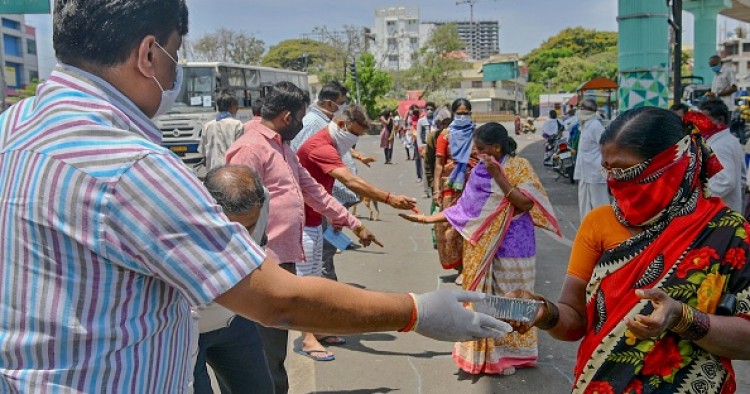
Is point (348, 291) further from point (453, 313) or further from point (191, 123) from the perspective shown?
point (191, 123)

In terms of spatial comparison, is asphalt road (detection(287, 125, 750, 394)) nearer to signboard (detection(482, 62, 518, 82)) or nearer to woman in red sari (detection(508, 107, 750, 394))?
woman in red sari (detection(508, 107, 750, 394))

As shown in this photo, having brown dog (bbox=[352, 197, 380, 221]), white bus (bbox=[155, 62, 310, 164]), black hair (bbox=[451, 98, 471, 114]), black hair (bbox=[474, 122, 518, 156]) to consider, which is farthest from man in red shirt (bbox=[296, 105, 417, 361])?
white bus (bbox=[155, 62, 310, 164])

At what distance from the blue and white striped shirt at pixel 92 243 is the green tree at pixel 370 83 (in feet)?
147

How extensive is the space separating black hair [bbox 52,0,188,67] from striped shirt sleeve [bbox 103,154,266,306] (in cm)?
28

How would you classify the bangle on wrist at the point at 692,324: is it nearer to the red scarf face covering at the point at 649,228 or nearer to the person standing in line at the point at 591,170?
the red scarf face covering at the point at 649,228

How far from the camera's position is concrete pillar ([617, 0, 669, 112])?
9758 mm

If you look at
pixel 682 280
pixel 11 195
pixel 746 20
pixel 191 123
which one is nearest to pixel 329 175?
pixel 682 280

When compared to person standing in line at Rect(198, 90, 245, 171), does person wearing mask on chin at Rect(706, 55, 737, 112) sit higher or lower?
higher

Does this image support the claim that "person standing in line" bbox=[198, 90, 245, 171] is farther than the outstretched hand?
Yes

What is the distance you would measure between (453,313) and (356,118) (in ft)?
12.6

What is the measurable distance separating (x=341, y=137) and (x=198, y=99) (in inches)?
600

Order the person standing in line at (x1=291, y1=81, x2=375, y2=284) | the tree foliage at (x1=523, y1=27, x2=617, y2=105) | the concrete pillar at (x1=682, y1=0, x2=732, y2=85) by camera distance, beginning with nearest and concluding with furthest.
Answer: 1. the person standing in line at (x1=291, y1=81, x2=375, y2=284)
2. the concrete pillar at (x1=682, y1=0, x2=732, y2=85)
3. the tree foliage at (x1=523, y1=27, x2=617, y2=105)

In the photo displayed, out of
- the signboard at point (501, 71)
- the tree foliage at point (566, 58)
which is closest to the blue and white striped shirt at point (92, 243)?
the signboard at point (501, 71)

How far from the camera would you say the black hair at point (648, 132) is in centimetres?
224
